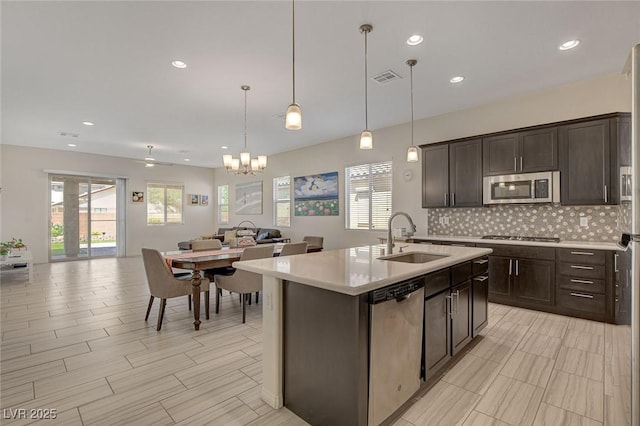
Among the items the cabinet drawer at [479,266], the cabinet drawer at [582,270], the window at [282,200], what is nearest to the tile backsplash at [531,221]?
the cabinet drawer at [582,270]

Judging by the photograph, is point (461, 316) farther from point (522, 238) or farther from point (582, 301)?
point (522, 238)

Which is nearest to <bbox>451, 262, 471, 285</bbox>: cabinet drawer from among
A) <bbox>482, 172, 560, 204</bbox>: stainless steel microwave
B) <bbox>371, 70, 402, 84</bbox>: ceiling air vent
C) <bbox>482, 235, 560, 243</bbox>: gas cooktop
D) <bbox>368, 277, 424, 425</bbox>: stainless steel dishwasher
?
<bbox>368, 277, 424, 425</bbox>: stainless steel dishwasher

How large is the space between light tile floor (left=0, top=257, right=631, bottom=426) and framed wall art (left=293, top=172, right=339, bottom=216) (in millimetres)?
3536

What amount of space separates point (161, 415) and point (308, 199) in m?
5.85

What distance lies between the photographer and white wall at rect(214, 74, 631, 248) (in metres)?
3.84

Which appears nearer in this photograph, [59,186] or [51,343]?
[51,343]

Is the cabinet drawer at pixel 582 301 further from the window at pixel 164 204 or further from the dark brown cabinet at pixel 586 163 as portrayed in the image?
the window at pixel 164 204

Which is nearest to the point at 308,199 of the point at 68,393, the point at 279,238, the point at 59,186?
the point at 279,238

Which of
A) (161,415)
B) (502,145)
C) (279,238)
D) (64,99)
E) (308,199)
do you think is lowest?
(161,415)

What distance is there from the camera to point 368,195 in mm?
6309

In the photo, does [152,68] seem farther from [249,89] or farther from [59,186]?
[59,186]

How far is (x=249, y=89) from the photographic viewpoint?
4113mm

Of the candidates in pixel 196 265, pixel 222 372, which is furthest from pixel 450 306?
pixel 196 265

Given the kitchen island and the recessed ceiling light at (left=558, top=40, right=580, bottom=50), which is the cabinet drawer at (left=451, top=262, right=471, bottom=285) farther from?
the recessed ceiling light at (left=558, top=40, right=580, bottom=50)
